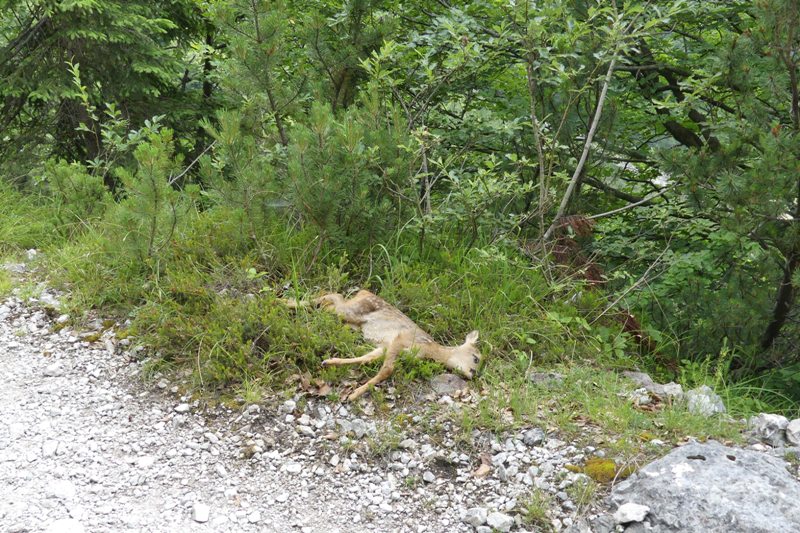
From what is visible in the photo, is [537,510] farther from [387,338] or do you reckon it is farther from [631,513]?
[387,338]

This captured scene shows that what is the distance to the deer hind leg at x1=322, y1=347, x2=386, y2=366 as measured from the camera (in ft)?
13.2

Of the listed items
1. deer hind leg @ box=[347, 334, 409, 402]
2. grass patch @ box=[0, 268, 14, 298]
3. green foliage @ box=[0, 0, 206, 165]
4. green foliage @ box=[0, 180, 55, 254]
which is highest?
green foliage @ box=[0, 0, 206, 165]

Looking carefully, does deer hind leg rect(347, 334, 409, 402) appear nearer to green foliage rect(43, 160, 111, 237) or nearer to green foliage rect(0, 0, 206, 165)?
green foliage rect(43, 160, 111, 237)

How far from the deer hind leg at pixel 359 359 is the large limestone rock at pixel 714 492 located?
1.57 meters

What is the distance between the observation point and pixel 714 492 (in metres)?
3.00

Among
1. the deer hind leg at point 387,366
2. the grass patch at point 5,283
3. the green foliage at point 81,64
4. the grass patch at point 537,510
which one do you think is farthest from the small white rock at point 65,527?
the green foliage at point 81,64

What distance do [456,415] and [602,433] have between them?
2.62 feet

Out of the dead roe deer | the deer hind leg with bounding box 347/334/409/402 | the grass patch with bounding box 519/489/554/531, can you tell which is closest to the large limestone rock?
the grass patch with bounding box 519/489/554/531

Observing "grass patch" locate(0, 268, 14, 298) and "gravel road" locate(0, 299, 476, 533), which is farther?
"grass patch" locate(0, 268, 14, 298)

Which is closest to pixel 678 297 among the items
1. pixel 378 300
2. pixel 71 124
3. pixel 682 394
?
pixel 682 394

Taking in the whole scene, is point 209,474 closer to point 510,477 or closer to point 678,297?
point 510,477

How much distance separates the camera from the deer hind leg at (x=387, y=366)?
3942 mm

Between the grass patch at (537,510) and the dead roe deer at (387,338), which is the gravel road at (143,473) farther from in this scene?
the dead roe deer at (387,338)

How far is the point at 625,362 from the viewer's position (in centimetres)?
461
